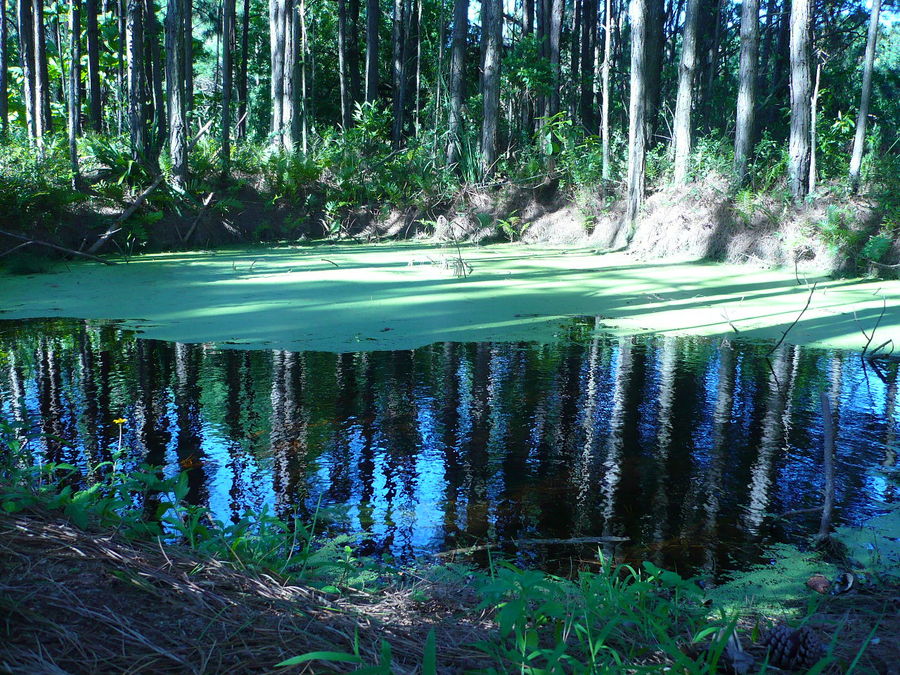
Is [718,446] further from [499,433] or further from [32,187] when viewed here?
[32,187]

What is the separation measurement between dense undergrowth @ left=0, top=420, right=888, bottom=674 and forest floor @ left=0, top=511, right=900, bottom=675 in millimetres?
11

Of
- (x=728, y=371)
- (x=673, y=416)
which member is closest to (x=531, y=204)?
(x=728, y=371)

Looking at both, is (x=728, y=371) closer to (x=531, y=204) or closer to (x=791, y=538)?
(x=791, y=538)

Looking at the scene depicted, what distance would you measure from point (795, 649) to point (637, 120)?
35.1 ft

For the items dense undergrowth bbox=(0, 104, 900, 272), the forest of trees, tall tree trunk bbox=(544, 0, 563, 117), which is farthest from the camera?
tall tree trunk bbox=(544, 0, 563, 117)

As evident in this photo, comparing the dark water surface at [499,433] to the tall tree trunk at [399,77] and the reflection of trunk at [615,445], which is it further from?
the tall tree trunk at [399,77]

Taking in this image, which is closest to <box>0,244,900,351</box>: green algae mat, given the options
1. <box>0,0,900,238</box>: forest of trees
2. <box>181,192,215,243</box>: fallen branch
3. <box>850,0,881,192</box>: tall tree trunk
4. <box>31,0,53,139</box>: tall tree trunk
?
<box>181,192,215,243</box>: fallen branch

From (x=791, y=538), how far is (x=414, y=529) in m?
1.33

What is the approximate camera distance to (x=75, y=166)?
11055mm

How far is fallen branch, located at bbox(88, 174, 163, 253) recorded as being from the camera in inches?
418

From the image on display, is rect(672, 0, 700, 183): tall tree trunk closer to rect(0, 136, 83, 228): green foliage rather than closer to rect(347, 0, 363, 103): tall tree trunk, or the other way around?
rect(0, 136, 83, 228): green foliage

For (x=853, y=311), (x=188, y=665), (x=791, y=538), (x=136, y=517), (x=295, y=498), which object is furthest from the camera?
(x=853, y=311)

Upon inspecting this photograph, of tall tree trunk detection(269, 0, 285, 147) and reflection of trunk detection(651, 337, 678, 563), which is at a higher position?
tall tree trunk detection(269, 0, 285, 147)

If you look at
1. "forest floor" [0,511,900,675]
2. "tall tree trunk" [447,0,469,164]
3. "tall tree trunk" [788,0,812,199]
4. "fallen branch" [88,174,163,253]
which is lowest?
"forest floor" [0,511,900,675]
